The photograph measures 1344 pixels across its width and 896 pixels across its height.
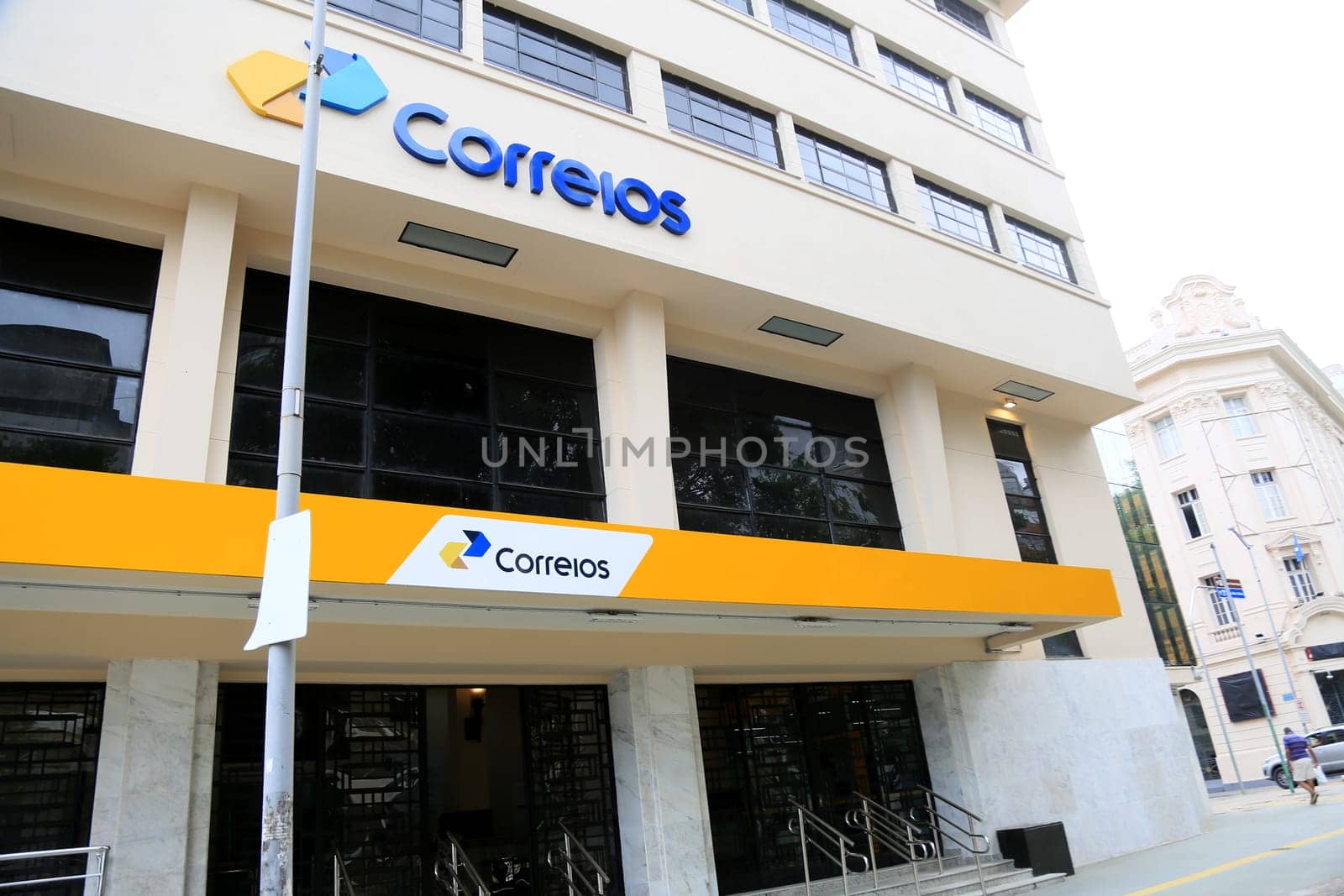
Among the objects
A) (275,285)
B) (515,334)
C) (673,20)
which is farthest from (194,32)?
(673,20)

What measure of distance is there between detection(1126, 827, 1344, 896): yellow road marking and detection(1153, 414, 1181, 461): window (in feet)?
114

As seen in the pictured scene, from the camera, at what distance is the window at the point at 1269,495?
4194cm

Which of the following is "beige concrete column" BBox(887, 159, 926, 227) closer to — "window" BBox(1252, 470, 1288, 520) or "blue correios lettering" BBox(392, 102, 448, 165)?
"blue correios lettering" BBox(392, 102, 448, 165)

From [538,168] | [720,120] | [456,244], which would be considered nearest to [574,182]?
[538,168]

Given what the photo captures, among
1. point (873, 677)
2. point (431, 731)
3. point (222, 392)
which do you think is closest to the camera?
point (222, 392)

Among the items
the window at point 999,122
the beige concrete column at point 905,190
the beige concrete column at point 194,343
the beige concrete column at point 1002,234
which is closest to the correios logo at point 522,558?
the beige concrete column at point 194,343

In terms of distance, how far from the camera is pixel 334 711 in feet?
32.6

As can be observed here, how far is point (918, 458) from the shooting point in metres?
15.2

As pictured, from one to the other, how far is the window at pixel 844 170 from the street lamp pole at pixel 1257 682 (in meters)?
19.2

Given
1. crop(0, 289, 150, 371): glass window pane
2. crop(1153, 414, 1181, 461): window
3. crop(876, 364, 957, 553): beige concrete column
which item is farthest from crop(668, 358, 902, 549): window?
crop(1153, 414, 1181, 461): window

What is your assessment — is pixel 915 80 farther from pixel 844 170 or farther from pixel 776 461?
pixel 776 461

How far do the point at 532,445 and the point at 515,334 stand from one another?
1599 millimetres

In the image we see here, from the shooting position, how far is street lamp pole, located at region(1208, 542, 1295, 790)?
28.1m

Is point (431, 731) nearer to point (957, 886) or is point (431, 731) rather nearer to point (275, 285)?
point (275, 285)
